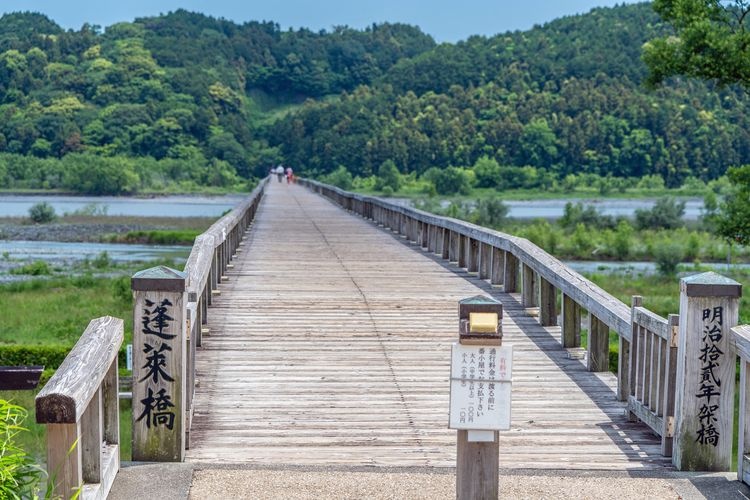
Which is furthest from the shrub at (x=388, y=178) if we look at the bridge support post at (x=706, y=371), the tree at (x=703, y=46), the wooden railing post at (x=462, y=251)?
the bridge support post at (x=706, y=371)

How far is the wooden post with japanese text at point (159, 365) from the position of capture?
5230 mm

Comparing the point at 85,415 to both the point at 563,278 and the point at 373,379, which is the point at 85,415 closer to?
the point at 373,379

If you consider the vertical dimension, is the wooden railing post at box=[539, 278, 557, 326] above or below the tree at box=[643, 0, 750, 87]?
below

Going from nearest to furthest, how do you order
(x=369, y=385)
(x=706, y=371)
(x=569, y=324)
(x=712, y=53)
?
(x=706, y=371)
(x=369, y=385)
(x=569, y=324)
(x=712, y=53)

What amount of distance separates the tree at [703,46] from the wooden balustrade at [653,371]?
36.0 ft

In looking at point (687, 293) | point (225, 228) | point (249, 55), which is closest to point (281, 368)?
point (687, 293)

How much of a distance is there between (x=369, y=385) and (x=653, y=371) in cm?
196

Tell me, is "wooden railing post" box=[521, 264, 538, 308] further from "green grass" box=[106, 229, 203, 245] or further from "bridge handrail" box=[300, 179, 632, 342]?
"green grass" box=[106, 229, 203, 245]

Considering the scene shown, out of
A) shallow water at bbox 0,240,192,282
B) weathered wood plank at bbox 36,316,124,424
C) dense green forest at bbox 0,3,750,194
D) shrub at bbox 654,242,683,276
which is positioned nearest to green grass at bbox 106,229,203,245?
shallow water at bbox 0,240,192,282

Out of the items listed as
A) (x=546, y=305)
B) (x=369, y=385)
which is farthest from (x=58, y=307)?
(x=369, y=385)

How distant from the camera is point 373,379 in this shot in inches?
289

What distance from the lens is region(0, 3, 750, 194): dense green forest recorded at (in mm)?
103375

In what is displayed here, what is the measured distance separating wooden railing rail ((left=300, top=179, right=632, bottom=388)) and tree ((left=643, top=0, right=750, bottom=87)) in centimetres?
461

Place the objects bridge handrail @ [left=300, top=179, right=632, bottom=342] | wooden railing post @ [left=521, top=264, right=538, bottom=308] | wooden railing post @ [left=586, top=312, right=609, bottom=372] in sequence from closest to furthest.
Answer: bridge handrail @ [left=300, top=179, right=632, bottom=342] < wooden railing post @ [left=586, top=312, right=609, bottom=372] < wooden railing post @ [left=521, top=264, right=538, bottom=308]
